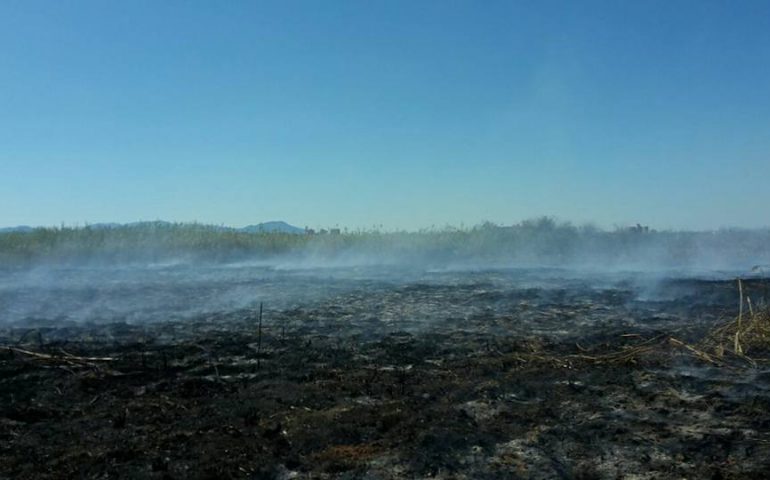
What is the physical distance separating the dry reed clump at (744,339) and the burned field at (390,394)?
0.04 m

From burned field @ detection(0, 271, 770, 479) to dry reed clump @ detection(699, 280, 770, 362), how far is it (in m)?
0.04

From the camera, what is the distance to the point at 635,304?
12.7m

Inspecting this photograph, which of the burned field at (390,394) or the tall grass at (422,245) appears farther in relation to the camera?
the tall grass at (422,245)

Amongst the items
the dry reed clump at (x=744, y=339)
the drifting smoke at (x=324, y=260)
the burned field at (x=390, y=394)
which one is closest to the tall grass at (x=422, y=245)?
the drifting smoke at (x=324, y=260)

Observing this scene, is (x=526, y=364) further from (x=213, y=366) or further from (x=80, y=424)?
(x=80, y=424)

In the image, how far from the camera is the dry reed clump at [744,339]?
755cm

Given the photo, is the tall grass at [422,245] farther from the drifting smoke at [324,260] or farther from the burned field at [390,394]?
the burned field at [390,394]

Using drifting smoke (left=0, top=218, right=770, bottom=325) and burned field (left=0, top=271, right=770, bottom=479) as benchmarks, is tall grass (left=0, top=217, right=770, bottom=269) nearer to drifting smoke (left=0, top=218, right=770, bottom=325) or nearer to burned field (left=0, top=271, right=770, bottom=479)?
drifting smoke (left=0, top=218, right=770, bottom=325)

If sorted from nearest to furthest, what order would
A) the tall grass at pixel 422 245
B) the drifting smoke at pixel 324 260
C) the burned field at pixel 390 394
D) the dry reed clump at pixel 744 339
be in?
the burned field at pixel 390 394, the dry reed clump at pixel 744 339, the drifting smoke at pixel 324 260, the tall grass at pixel 422 245

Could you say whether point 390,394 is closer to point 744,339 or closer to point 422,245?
point 744,339

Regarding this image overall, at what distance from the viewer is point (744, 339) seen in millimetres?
8188

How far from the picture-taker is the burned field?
14.1 feet

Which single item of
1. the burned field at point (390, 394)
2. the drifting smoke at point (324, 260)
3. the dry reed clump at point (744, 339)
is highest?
the drifting smoke at point (324, 260)

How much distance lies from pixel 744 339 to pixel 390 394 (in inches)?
224
